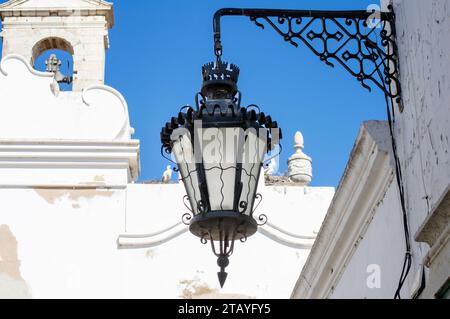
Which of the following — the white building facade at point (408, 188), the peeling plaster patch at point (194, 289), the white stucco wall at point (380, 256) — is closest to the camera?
the white building facade at point (408, 188)

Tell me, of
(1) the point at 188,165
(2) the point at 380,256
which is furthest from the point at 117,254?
(1) the point at 188,165

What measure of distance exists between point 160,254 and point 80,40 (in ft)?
16.0

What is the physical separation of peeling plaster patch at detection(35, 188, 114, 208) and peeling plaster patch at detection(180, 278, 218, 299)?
124cm

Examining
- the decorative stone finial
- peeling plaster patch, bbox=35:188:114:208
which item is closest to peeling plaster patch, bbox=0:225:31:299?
peeling plaster patch, bbox=35:188:114:208

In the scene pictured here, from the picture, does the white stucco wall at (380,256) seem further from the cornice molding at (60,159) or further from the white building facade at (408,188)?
the cornice molding at (60,159)

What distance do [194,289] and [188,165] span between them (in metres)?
A: 6.61

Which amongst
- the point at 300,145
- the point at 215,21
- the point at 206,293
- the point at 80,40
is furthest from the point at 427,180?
the point at 300,145

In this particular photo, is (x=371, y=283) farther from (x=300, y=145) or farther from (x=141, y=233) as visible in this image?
(x=300, y=145)

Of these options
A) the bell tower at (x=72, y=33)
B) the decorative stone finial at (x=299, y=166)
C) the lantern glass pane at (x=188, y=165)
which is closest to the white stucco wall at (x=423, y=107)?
the lantern glass pane at (x=188, y=165)

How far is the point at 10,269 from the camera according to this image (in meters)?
11.2

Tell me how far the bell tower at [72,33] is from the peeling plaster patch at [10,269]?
4343 millimetres

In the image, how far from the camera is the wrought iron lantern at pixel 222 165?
4.84 m

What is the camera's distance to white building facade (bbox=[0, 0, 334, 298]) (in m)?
11.3

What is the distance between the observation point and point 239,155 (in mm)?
4879
